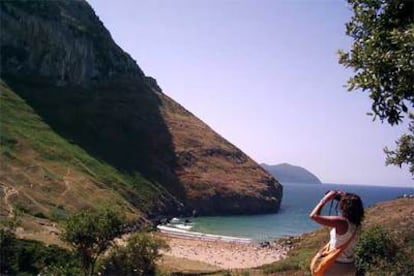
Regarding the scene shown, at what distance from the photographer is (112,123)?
144375 millimetres

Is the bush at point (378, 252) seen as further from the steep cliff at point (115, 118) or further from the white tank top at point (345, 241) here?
the steep cliff at point (115, 118)

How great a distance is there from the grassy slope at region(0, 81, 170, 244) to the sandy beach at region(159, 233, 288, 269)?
13256 millimetres

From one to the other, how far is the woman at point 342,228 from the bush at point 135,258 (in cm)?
3276

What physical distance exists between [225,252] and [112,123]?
78372 mm

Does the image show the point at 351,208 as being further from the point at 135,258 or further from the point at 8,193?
the point at 8,193

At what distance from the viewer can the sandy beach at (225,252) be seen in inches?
2621

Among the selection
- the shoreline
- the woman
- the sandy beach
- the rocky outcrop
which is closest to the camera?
the woman

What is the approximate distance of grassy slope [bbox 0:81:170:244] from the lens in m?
82.2

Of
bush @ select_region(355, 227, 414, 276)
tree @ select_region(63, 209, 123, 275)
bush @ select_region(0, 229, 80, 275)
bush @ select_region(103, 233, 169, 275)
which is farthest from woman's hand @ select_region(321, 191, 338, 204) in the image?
bush @ select_region(103, 233, 169, 275)

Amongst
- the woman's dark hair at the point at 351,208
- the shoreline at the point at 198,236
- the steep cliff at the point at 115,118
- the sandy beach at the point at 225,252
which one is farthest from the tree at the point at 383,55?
the steep cliff at the point at 115,118

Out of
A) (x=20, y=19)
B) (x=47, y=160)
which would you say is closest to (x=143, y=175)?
(x=47, y=160)

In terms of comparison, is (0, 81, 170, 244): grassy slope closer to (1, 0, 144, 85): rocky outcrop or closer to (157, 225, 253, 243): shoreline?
(157, 225, 253, 243): shoreline

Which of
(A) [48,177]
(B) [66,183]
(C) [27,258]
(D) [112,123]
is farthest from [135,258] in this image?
(D) [112,123]

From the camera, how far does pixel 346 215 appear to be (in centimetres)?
551
